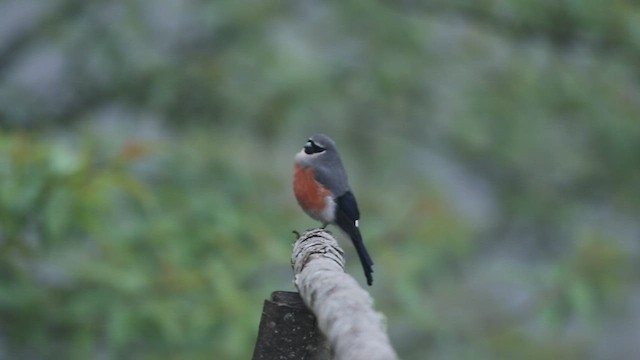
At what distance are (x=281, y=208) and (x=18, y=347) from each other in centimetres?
200

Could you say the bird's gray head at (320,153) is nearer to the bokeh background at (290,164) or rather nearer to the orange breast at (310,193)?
the orange breast at (310,193)

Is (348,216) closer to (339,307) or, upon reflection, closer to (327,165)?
(327,165)

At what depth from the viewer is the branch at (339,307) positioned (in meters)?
1.54

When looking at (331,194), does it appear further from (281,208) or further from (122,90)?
(122,90)

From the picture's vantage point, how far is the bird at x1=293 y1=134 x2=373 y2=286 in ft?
13.6

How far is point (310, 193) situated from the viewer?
429cm

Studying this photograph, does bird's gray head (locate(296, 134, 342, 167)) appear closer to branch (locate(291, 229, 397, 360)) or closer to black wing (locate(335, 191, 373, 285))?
black wing (locate(335, 191, 373, 285))

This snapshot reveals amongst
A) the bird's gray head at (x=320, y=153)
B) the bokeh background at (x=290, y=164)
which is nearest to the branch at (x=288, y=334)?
the bird's gray head at (x=320, y=153)

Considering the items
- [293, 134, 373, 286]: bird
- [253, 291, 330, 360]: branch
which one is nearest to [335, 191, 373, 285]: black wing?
[293, 134, 373, 286]: bird

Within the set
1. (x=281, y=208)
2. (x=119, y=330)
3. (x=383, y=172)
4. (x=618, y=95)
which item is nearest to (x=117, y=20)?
(x=281, y=208)

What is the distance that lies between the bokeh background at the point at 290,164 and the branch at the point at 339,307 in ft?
10.5

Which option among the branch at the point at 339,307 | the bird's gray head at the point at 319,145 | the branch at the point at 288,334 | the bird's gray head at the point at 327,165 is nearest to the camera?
the branch at the point at 339,307

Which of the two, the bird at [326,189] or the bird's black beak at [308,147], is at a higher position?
the bird's black beak at [308,147]

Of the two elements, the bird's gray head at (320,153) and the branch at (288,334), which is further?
the bird's gray head at (320,153)
